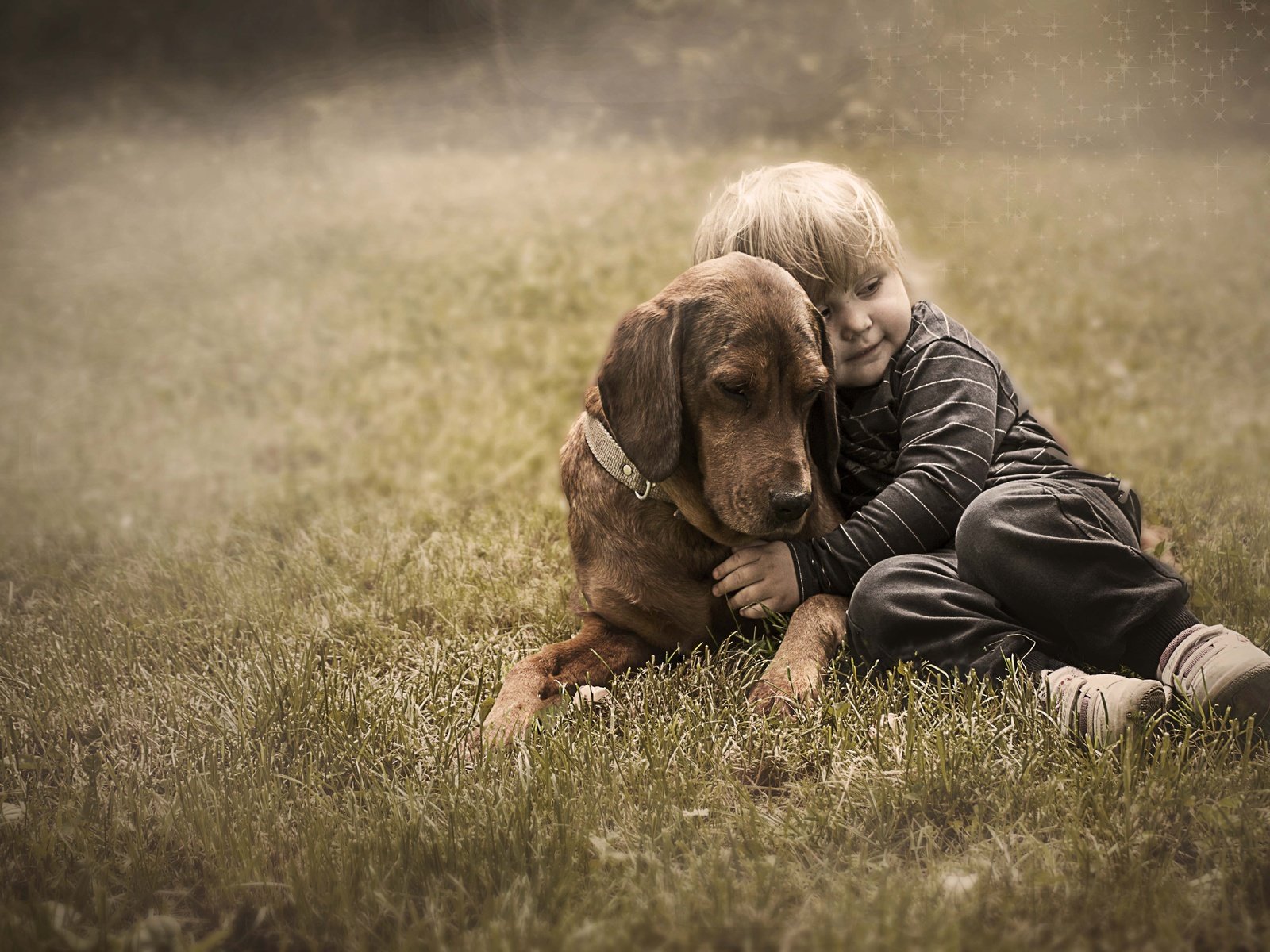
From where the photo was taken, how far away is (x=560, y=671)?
2945 mm

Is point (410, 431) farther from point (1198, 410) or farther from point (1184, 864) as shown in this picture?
point (1184, 864)

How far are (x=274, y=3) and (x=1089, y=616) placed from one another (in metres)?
7.18

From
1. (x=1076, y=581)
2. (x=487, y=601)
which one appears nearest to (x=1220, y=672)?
(x=1076, y=581)

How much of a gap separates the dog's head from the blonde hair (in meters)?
0.46

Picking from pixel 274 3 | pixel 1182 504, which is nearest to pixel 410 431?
pixel 274 3

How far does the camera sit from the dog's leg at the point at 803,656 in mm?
2645

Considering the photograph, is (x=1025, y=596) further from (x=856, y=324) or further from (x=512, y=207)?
(x=512, y=207)

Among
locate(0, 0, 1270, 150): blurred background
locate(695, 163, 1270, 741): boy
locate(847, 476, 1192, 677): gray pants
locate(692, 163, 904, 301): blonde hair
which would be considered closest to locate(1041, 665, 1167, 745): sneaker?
locate(695, 163, 1270, 741): boy

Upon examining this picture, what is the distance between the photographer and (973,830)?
2033mm

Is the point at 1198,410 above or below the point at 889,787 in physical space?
below

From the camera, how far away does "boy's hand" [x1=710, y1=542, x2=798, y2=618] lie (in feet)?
9.82

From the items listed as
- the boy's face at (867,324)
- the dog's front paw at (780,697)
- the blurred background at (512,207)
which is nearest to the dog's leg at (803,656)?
the dog's front paw at (780,697)

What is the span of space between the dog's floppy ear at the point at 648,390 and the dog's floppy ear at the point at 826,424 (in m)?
0.46

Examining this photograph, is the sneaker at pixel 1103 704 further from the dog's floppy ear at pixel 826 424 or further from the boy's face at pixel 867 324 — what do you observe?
the boy's face at pixel 867 324
